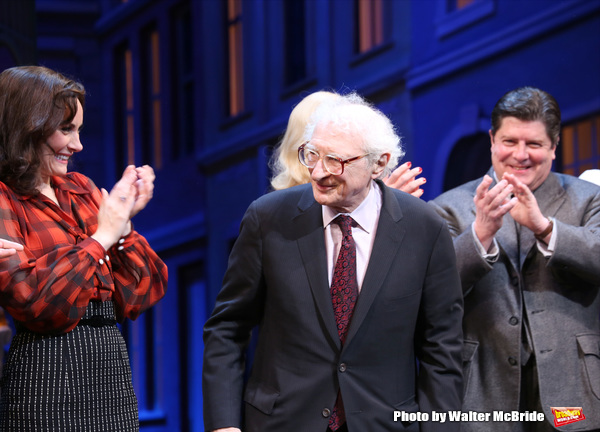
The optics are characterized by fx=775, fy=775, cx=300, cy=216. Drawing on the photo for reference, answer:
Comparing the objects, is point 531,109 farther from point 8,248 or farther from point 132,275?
point 8,248

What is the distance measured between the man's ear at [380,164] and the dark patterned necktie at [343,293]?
211mm

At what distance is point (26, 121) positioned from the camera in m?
2.05

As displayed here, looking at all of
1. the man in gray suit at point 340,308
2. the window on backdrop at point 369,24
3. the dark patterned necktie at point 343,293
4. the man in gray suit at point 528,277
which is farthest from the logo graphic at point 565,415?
the window on backdrop at point 369,24

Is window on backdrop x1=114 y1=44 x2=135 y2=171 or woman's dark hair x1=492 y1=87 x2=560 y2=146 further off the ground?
window on backdrop x1=114 y1=44 x2=135 y2=171

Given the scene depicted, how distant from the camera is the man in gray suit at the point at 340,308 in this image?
1.94m

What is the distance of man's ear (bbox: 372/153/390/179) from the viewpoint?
2.10 m

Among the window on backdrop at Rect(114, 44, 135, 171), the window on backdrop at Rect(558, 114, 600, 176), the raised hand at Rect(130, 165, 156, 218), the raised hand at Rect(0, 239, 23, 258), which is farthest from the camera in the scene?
the window on backdrop at Rect(114, 44, 135, 171)

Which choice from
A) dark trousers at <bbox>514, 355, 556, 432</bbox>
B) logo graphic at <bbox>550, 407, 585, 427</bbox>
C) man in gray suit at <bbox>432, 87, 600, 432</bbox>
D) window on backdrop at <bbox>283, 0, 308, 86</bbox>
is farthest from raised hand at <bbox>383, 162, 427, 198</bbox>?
window on backdrop at <bbox>283, 0, 308, 86</bbox>

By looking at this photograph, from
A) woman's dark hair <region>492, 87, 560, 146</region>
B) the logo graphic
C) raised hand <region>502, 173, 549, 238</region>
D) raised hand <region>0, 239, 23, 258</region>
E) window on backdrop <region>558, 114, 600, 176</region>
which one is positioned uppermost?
window on backdrop <region>558, 114, 600, 176</region>

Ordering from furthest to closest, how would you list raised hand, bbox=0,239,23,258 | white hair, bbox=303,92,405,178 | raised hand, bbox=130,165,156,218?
raised hand, bbox=130,165,156,218 → white hair, bbox=303,92,405,178 → raised hand, bbox=0,239,23,258

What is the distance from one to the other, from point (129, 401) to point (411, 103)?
7.67 ft

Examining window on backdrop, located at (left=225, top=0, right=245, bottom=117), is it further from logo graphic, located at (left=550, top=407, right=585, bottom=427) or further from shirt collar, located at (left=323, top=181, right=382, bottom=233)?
logo graphic, located at (left=550, top=407, right=585, bottom=427)

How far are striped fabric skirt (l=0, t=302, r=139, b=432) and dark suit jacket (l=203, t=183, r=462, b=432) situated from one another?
0.27 m

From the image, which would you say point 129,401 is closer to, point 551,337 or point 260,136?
point 551,337
